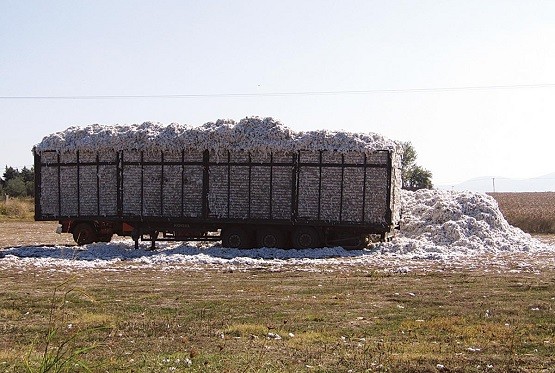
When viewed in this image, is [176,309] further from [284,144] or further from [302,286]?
[284,144]

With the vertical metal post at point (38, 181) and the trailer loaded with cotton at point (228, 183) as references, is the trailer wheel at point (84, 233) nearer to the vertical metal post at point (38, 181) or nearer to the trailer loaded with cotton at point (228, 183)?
the trailer loaded with cotton at point (228, 183)

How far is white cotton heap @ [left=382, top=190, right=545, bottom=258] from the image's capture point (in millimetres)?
25891

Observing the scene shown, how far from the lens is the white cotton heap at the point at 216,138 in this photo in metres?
25.5

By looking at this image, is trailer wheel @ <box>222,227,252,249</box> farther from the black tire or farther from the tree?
the tree

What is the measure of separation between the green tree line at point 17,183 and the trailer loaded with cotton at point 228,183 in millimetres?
43594

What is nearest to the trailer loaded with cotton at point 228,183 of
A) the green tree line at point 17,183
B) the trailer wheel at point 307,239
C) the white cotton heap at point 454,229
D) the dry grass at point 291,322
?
the trailer wheel at point 307,239

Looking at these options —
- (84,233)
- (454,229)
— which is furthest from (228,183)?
(454,229)

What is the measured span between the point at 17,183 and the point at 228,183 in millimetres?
52297

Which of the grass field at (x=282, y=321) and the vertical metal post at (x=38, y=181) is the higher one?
the vertical metal post at (x=38, y=181)

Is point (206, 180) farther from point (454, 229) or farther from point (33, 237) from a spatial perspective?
point (33, 237)

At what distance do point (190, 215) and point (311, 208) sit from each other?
450cm

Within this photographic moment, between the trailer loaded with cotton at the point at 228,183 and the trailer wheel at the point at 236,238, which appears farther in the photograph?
the trailer wheel at the point at 236,238

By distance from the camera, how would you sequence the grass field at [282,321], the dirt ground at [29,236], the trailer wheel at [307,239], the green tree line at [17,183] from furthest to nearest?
1. the green tree line at [17,183]
2. the dirt ground at [29,236]
3. the trailer wheel at [307,239]
4. the grass field at [282,321]

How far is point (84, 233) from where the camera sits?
27.8m
